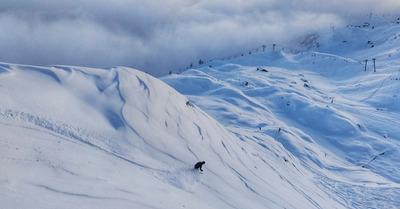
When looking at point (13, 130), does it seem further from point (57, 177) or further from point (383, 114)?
point (383, 114)

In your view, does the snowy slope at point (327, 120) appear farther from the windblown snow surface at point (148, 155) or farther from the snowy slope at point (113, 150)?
the snowy slope at point (113, 150)

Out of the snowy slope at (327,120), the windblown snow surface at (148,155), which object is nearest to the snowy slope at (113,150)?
the windblown snow surface at (148,155)

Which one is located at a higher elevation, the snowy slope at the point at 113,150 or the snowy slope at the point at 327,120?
the snowy slope at the point at 113,150

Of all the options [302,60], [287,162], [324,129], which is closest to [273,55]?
[302,60]

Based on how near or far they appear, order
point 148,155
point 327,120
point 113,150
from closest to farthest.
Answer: point 113,150, point 148,155, point 327,120

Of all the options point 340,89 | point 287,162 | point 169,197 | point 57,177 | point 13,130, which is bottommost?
point 340,89

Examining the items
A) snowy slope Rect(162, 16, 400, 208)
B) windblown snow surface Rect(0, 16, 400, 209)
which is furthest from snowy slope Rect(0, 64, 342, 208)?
snowy slope Rect(162, 16, 400, 208)

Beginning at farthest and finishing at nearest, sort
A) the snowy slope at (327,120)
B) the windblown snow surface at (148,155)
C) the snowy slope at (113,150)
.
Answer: the snowy slope at (327,120)
the windblown snow surface at (148,155)
the snowy slope at (113,150)

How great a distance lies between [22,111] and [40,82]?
928 millimetres

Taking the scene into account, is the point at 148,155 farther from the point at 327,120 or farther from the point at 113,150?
the point at 327,120

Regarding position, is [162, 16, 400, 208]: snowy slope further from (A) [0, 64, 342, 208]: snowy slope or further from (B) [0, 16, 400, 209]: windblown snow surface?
(A) [0, 64, 342, 208]: snowy slope

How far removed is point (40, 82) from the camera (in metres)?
5.03

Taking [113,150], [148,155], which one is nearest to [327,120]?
[148,155]

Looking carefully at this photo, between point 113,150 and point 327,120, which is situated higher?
point 113,150
